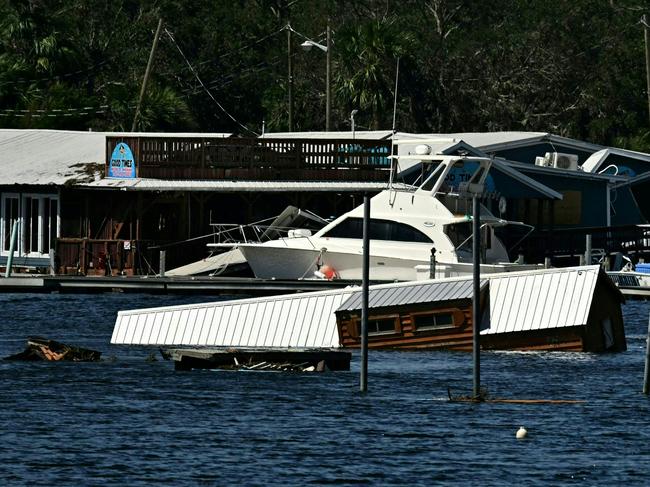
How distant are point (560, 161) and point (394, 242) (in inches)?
607

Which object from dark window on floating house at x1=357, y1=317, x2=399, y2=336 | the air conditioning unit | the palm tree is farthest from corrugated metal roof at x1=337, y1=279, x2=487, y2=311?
the palm tree

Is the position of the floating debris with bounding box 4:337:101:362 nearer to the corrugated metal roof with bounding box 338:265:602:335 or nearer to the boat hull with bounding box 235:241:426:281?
the corrugated metal roof with bounding box 338:265:602:335

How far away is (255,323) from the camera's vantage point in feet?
132

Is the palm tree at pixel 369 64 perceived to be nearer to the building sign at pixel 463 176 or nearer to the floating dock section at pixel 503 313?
the building sign at pixel 463 176

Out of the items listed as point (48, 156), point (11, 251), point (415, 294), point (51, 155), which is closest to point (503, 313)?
point (415, 294)

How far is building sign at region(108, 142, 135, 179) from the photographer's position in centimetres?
5641

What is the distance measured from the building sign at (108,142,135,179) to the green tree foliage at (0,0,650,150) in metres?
24.9

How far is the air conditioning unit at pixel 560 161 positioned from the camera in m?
66.2

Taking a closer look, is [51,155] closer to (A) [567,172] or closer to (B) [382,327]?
(A) [567,172]

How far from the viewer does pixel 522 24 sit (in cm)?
10500

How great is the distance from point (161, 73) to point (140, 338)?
5274 centimetres

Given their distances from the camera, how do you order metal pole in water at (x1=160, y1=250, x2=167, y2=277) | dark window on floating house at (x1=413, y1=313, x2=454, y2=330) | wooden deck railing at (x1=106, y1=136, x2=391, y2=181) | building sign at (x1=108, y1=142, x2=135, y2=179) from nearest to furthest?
dark window on floating house at (x1=413, y1=313, x2=454, y2=330) → metal pole in water at (x1=160, y1=250, x2=167, y2=277) → building sign at (x1=108, y1=142, x2=135, y2=179) → wooden deck railing at (x1=106, y1=136, x2=391, y2=181)

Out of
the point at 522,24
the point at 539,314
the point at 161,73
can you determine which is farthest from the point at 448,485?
the point at 522,24

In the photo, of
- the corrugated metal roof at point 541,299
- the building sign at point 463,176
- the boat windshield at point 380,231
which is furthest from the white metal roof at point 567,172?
the corrugated metal roof at point 541,299
